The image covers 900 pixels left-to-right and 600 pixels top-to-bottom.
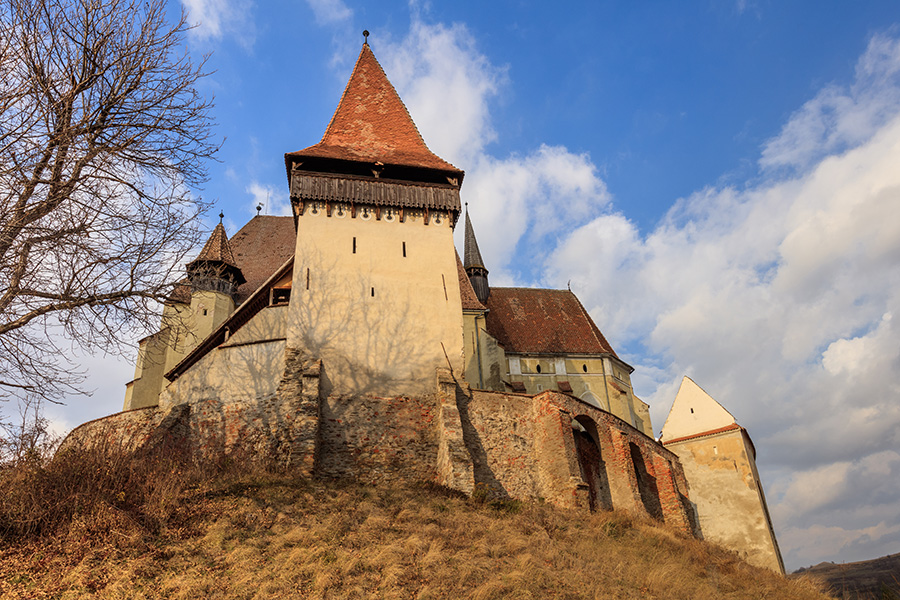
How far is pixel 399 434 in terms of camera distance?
17.4m

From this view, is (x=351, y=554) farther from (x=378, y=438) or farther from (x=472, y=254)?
(x=472, y=254)

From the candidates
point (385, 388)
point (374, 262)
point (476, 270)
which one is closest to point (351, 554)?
point (385, 388)

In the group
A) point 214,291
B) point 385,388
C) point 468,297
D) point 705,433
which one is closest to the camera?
point 385,388

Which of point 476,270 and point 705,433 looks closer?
point 705,433

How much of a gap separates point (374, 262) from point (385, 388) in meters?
4.08

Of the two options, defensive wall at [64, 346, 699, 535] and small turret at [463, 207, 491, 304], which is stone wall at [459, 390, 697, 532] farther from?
small turret at [463, 207, 491, 304]

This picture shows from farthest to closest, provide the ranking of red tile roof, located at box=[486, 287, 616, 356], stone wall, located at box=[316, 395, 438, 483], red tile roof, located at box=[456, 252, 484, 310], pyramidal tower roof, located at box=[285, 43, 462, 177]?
1. red tile roof, located at box=[486, 287, 616, 356]
2. red tile roof, located at box=[456, 252, 484, 310]
3. pyramidal tower roof, located at box=[285, 43, 462, 177]
4. stone wall, located at box=[316, 395, 438, 483]

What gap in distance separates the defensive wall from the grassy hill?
7.08 ft

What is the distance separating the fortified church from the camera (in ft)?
55.9

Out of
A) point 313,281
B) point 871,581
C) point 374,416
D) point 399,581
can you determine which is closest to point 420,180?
point 313,281

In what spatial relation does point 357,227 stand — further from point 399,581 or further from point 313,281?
point 399,581

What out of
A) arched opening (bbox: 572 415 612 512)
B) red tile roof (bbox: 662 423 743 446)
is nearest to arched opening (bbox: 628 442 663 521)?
arched opening (bbox: 572 415 612 512)

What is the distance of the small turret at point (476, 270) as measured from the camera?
35.5 metres

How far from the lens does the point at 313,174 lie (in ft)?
67.1
